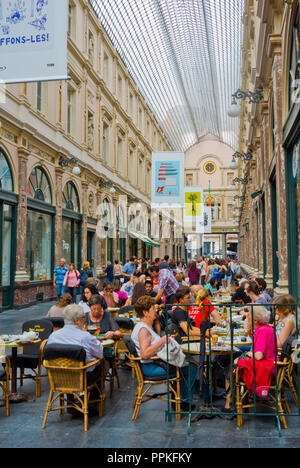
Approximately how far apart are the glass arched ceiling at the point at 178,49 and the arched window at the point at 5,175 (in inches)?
529

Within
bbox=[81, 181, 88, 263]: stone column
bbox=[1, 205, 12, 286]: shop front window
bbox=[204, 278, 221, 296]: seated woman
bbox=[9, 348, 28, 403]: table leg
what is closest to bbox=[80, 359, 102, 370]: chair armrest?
bbox=[9, 348, 28, 403]: table leg

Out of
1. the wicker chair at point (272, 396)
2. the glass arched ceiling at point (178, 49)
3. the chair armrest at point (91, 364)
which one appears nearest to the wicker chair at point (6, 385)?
the chair armrest at point (91, 364)

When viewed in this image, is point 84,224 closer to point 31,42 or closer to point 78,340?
point 31,42

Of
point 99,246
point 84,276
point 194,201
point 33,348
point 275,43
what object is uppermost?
point 275,43

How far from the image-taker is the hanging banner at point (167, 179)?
48.6ft

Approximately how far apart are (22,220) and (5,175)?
1.57 m

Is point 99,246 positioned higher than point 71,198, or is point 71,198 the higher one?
point 71,198

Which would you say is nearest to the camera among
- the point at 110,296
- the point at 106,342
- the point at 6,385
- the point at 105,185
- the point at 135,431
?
the point at 135,431

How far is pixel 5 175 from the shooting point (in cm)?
1327

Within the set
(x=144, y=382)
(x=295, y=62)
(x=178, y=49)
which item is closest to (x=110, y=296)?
(x=144, y=382)

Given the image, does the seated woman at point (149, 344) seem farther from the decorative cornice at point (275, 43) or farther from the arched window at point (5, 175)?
the arched window at point (5, 175)
